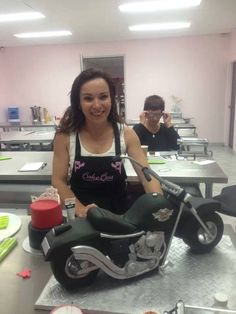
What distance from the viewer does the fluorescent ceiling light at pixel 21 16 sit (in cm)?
461

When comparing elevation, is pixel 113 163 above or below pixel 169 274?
above

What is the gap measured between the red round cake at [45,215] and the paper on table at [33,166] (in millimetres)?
1451

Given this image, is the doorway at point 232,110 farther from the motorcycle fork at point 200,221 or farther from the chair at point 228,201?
the motorcycle fork at point 200,221

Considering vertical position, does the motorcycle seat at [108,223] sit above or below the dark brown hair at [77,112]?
below

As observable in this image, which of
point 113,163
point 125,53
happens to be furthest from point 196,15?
point 113,163

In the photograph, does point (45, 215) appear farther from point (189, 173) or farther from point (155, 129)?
point (155, 129)

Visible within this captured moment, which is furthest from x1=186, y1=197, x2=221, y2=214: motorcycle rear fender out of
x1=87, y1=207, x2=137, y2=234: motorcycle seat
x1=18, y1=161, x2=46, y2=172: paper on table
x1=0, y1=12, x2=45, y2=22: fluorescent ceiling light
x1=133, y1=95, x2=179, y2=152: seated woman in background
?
x1=0, y1=12, x2=45, y2=22: fluorescent ceiling light

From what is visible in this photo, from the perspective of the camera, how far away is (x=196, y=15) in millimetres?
4945

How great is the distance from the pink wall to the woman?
6.10m

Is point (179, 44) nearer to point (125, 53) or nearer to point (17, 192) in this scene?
point (125, 53)

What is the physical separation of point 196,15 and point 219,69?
231 centimetres

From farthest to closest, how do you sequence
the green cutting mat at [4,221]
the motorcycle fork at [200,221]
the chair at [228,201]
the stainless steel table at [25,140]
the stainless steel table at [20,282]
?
the stainless steel table at [25,140] → the chair at [228,201] → the green cutting mat at [4,221] → the motorcycle fork at [200,221] → the stainless steel table at [20,282]

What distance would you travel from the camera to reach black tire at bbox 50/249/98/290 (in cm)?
84

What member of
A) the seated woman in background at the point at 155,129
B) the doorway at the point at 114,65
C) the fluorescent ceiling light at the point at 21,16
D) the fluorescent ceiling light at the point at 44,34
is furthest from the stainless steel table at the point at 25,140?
the fluorescent ceiling light at the point at 44,34
